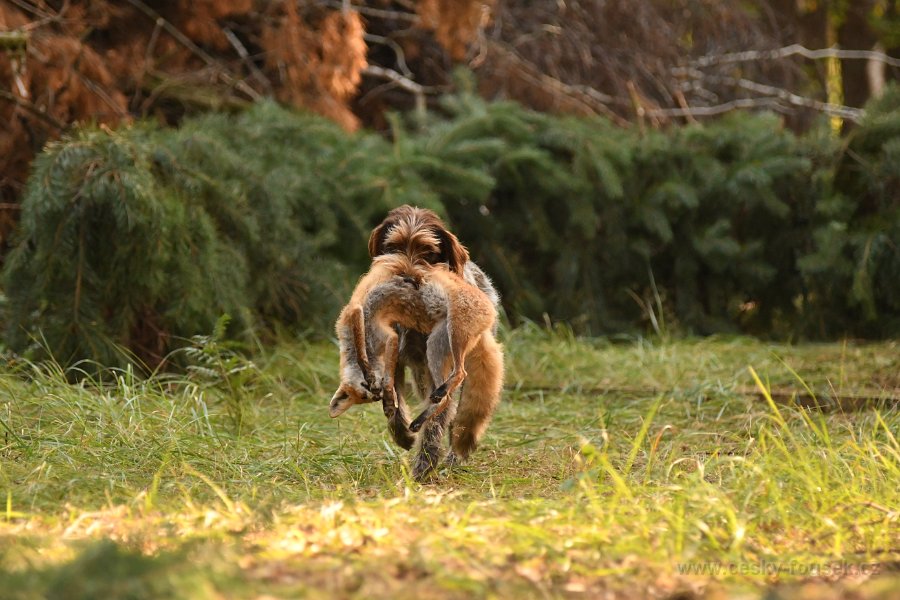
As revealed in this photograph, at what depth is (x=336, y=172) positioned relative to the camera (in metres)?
8.75

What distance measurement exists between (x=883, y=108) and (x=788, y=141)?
85cm

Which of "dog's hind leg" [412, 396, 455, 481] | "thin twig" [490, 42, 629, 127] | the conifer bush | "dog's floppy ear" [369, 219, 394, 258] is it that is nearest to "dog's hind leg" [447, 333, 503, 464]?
"dog's hind leg" [412, 396, 455, 481]

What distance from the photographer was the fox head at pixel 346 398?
168 inches

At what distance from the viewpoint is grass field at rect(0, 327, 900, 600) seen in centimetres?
289

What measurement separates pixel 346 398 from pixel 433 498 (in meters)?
0.67

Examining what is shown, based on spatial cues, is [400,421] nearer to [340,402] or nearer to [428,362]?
[428,362]

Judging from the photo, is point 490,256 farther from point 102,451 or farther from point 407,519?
point 407,519

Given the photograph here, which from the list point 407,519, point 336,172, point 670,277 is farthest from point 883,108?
point 407,519

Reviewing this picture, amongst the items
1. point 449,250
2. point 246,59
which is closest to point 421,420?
point 449,250

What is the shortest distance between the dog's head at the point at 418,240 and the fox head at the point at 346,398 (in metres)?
0.63

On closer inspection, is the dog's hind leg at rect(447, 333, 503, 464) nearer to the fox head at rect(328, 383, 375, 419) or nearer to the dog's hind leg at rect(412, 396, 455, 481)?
A: the dog's hind leg at rect(412, 396, 455, 481)

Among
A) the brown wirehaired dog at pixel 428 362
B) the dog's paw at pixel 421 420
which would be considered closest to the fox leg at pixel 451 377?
the dog's paw at pixel 421 420

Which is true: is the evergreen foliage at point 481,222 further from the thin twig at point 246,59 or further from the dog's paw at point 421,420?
the dog's paw at point 421,420

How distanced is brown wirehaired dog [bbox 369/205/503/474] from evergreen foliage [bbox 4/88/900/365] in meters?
2.38
